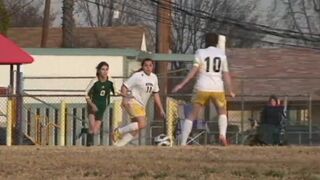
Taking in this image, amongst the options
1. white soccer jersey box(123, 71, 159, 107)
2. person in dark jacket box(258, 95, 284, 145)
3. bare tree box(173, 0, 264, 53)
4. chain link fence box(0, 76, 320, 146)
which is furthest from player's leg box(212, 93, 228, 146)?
bare tree box(173, 0, 264, 53)

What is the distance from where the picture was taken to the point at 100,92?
52.3 feet

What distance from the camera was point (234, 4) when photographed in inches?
2630

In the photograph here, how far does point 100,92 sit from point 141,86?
1.17 metres

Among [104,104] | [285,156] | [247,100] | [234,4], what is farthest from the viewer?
[234,4]

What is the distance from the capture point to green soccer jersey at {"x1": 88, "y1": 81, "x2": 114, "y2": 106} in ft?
52.1

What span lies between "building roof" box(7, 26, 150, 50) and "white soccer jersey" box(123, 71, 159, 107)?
85.5ft

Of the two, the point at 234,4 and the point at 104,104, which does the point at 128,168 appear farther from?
the point at 234,4

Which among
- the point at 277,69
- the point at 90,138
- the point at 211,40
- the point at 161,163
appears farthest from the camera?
the point at 277,69

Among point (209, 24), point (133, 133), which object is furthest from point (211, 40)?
point (209, 24)

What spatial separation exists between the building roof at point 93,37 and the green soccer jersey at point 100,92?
83.0ft

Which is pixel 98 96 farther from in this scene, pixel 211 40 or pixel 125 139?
pixel 211 40

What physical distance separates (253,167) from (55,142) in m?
13.4

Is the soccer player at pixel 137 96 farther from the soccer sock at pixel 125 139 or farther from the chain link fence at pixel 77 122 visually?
the chain link fence at pixel 77 122

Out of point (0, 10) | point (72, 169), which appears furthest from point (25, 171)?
point (0, 10)
